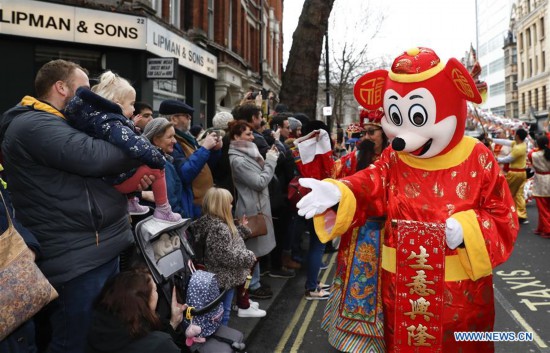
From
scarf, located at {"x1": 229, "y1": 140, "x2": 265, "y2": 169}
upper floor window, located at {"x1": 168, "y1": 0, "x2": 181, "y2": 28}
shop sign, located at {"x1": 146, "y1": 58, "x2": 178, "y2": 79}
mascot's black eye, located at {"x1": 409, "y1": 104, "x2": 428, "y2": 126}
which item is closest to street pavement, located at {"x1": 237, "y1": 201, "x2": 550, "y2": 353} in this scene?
scarf, located at {"x1": 229, "y1": 140, "x2": 265, "y2": 169}

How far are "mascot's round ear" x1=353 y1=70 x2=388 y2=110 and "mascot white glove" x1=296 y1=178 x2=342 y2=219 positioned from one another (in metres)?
0.77

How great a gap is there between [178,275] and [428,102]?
6.34 ft

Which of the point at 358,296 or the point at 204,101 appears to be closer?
the point at 358,296

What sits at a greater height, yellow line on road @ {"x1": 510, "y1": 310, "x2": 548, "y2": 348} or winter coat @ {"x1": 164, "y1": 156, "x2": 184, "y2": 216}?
winter coat @ {"x1": 164, "y1": 156, "x2": 184, "y2": 216}

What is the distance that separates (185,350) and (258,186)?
197cm

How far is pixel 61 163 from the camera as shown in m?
2.43

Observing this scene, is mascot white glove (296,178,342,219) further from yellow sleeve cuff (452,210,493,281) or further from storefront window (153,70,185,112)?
storefront window (153,70,185,112)

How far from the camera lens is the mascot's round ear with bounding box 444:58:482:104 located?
280cm

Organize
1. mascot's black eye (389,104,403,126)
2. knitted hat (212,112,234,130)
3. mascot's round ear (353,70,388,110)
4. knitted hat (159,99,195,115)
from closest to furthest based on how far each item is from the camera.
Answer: mascot's black eye (389,104,403,126) → mascot's round ear (353,70,388,110) → knitted hat (159,99,195,115) → knitted hat (212,112,234,130)

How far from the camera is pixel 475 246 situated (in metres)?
2.63

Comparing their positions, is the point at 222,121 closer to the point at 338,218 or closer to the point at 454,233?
the point at 338,218

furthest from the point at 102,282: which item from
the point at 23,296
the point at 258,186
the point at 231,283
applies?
the point at 258,186

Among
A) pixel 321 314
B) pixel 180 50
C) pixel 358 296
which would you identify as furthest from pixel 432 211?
pixel 180 50

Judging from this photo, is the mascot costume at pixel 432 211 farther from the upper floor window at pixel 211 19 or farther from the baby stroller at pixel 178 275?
the upper floor window at pixel 211 19
